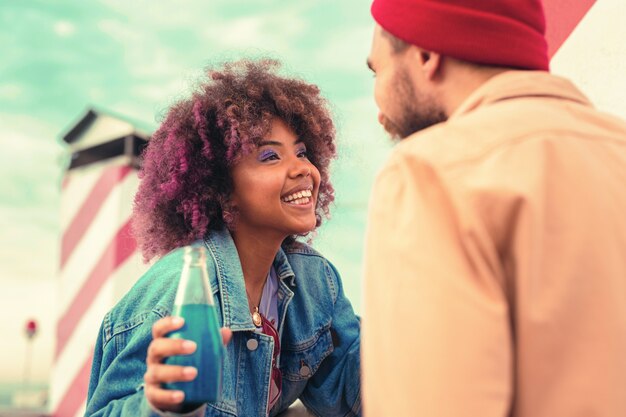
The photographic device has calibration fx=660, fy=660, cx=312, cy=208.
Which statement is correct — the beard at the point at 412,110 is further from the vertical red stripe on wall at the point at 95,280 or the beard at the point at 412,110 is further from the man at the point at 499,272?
the vertical red stripe on wall at the point at 95,280

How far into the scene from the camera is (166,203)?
92.4 inches

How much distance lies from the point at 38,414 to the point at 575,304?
3.46 m

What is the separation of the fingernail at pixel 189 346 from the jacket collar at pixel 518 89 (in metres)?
0.68

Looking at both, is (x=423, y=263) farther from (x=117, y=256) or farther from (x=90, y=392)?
(x=117, y=256)

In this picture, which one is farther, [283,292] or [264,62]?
[264,62]

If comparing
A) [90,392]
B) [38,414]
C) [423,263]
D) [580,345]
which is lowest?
[38,414]

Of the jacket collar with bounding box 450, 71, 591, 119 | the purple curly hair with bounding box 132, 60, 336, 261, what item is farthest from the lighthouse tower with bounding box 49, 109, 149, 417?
the jacket collar with bounding box 450, 71, 591, 119

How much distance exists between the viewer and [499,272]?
3.10 ft

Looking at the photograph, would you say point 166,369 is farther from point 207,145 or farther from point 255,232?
point 207,145

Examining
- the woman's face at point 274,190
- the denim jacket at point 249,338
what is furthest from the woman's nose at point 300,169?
the denim jacket at point 249,338

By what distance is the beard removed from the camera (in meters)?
1.27

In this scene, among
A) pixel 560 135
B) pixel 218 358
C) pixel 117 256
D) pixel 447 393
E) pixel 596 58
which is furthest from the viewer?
pixel 117 256

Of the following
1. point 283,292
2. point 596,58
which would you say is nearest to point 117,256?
point 283,292

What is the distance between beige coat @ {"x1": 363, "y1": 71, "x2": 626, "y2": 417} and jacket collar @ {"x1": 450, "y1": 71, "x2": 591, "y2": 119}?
136 millimetres
